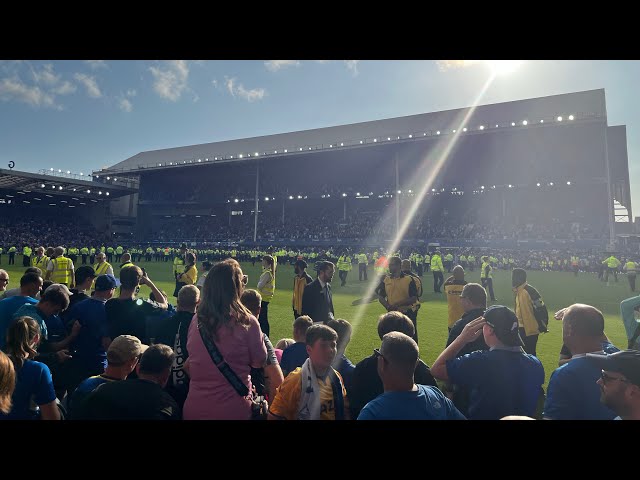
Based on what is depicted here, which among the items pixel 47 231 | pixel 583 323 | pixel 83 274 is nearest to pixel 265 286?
pixel 83 274

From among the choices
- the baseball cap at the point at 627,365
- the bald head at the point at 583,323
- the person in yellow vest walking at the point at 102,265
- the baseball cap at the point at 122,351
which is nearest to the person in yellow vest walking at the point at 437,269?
the person in yellow vest walking at the point at 102,265

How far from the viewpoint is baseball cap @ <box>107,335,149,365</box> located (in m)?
2.34

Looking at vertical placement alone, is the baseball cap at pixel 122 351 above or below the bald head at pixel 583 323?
below

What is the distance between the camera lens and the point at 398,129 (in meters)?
43.6

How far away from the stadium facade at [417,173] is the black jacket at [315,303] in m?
30.6

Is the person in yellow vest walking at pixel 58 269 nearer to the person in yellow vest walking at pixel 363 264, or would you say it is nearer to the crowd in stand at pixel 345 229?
the person in yellow vest walking at pixel 363 264

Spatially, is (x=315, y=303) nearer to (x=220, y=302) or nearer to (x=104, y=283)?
(x=104, y=283)

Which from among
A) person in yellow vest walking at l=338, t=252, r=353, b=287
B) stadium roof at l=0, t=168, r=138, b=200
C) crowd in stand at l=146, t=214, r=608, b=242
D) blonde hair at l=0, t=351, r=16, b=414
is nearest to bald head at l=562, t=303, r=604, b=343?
blonde hair at l=0, t=351, r=16, b=414

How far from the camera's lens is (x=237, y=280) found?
238 centimetres

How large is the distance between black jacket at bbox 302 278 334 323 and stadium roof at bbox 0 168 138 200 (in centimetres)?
3796

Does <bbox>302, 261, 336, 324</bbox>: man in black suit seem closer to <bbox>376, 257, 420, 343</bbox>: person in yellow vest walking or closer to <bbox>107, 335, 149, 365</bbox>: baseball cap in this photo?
<bbox>376, 257, 420, 343</bbox>: person in yellow vest walking

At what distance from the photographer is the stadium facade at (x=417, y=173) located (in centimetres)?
3362

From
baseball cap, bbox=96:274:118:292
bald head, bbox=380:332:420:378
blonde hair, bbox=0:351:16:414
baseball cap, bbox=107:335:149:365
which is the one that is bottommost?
blonde hair, bbox=0:351:16:414
